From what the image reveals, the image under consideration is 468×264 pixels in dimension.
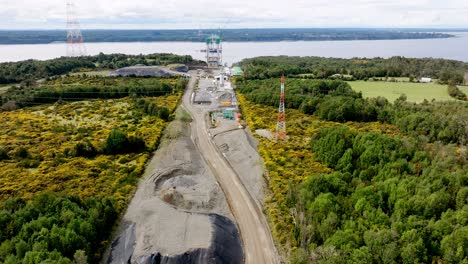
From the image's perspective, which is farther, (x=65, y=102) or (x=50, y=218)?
(x=65, y=102)

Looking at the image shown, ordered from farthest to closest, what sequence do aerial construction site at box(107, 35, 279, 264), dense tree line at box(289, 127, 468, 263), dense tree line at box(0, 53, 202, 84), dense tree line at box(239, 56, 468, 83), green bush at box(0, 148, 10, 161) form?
1. dense tree line at box(0, 53, 202, 84)
2. dense tree line at box(239, 56, 468, 83)
3. green bush at box(0, 148, 10, 161)
4. aerial construction site at box(107, 35, 279, 264)
5. dense tree line at box(289, 127, 468, 263)

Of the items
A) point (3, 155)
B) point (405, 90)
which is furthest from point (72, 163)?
point (405, 90)

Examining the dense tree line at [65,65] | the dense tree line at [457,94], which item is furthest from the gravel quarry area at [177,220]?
the dense tree line at [65,65]

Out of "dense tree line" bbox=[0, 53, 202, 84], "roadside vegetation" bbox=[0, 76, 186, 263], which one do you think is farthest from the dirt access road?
"dense tree line" bbox=[0, 53, 202, 84]

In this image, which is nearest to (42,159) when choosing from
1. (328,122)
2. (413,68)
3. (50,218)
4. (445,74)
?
(50,218)

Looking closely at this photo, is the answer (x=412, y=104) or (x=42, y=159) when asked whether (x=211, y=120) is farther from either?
(x=412, y=104)

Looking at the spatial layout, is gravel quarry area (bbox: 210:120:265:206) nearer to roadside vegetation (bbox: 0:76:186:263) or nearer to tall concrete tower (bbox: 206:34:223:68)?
roadside vegetation (bbox: 0:76:186:263)

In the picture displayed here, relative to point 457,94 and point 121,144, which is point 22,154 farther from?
point 457,94
